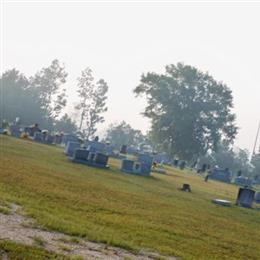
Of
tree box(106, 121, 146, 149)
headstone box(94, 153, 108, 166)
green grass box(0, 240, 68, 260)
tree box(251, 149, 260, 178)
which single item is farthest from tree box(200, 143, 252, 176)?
green grass box(0, 240, 68, 260)

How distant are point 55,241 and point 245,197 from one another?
1769 cm

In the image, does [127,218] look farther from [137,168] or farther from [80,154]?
[137,168]

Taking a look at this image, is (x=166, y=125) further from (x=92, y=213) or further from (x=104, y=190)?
(x=92, y=213)

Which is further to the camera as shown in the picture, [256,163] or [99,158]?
[256,163]

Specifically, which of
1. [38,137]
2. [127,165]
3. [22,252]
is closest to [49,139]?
[38,137]

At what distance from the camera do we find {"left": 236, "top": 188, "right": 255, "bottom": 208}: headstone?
78.6ft

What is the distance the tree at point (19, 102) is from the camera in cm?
7406

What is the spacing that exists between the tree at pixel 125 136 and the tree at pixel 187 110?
103 ft

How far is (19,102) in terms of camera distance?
76438 millimetres

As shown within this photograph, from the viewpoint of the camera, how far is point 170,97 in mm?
66625

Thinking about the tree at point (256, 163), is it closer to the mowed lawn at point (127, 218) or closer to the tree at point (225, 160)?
the tree at point (225, 160)

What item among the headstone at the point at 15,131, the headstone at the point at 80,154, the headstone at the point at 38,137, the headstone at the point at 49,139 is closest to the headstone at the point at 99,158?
the headstone at the point at 80,154

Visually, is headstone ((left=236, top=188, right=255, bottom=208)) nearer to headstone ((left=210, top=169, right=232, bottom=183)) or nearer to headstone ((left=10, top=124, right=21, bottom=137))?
headstone ((left=10, top=124, right=21, bottom=137))

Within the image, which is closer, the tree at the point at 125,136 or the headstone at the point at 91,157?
the headstone at the point at 91,157
